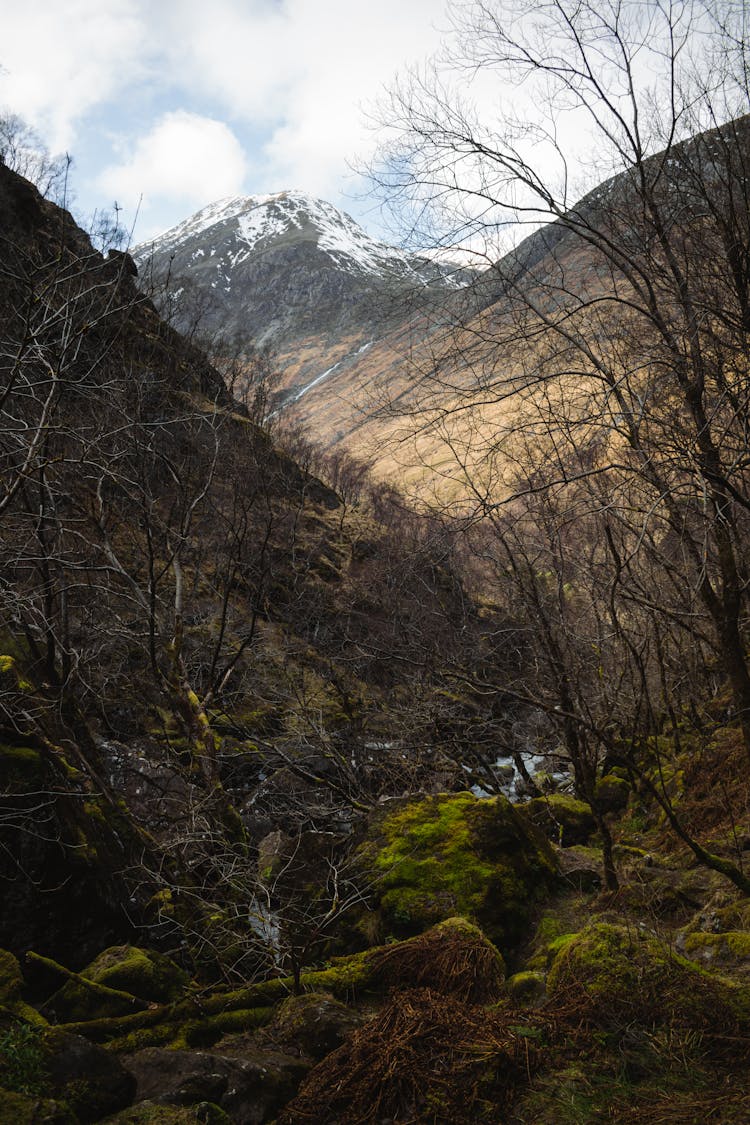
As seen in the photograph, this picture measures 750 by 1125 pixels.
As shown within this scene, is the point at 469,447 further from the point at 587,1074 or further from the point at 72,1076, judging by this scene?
the point at 72,1076

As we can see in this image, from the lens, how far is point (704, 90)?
15.0 ft

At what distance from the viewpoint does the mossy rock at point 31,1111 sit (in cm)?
223

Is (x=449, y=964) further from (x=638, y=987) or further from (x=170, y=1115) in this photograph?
(x=170, y=1115)

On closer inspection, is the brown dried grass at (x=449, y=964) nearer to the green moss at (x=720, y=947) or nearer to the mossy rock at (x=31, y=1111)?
the green moss at (x=720, y=947)

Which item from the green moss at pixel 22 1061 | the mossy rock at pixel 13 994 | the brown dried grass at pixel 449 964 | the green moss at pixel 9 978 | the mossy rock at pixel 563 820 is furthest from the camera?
the mossy rock at pixel 563 820

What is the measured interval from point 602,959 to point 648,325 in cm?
471

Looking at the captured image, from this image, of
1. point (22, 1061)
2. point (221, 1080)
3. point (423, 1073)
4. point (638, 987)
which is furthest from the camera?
point (638, 987)

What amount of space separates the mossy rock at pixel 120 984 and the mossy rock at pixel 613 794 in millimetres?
7787

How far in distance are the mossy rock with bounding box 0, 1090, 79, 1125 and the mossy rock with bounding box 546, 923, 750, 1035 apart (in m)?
2.22

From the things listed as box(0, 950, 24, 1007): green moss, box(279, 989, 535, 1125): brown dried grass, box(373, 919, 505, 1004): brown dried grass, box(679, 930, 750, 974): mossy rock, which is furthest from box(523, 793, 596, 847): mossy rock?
box(0, 950, 24, 1007): green moss

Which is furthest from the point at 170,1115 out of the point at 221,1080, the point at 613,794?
the point at 613,794

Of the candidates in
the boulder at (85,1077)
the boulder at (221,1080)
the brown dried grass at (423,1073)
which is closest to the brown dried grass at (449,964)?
the brown dried grass at (423,1073)

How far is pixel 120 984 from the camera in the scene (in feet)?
13.4

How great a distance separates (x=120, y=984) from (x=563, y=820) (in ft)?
23.6
